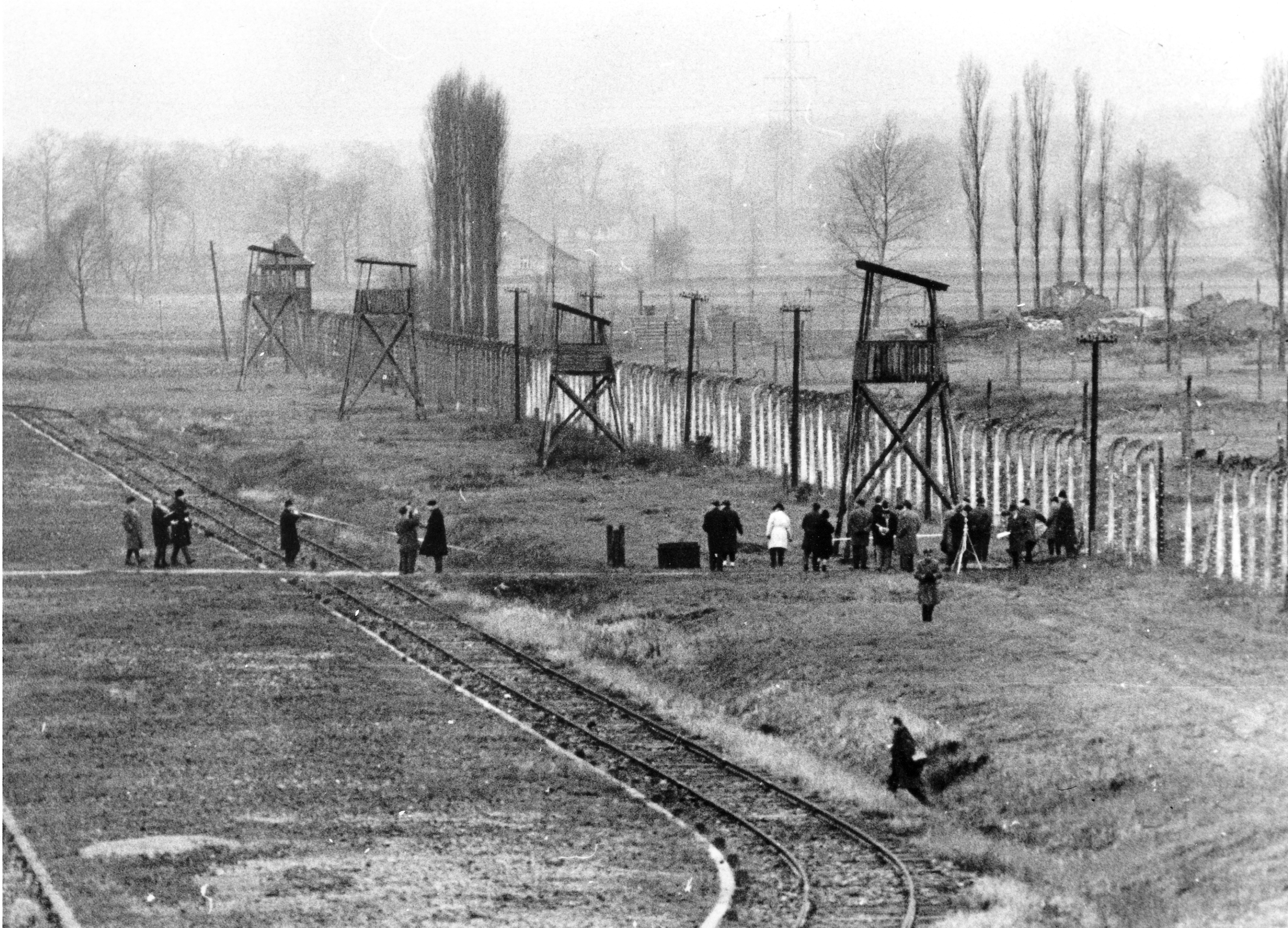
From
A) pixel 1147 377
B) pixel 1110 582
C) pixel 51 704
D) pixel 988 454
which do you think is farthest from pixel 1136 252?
→ pixel 51 704

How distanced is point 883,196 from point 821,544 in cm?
4325

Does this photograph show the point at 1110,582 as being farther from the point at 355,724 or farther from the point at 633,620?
the point at 355,724

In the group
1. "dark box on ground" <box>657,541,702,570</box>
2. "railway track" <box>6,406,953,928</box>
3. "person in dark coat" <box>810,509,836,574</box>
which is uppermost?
"person in dark coat" <box>810,509,836,574</box>

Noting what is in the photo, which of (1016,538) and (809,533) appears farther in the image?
(809,533)

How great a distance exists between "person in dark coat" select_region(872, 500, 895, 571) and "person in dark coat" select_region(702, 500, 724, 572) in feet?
7.24

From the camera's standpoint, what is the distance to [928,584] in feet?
82.4

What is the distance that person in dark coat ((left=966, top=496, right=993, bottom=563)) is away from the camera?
1152 inches

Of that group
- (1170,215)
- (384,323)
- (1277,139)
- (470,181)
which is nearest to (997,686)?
(1277,139)

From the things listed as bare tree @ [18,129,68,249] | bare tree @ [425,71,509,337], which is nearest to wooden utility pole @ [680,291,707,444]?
bare tree @ [425,71,509,337]

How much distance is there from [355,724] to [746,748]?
13.6 feet

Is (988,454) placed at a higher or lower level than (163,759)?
higher

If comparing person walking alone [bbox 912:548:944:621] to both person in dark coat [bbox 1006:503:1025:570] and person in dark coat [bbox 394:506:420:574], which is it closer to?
person in dark coat [bbox 1006:503:1025:570]

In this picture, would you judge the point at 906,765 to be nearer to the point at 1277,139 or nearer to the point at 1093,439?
the point at 1093,439

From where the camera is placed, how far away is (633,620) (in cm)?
2772
